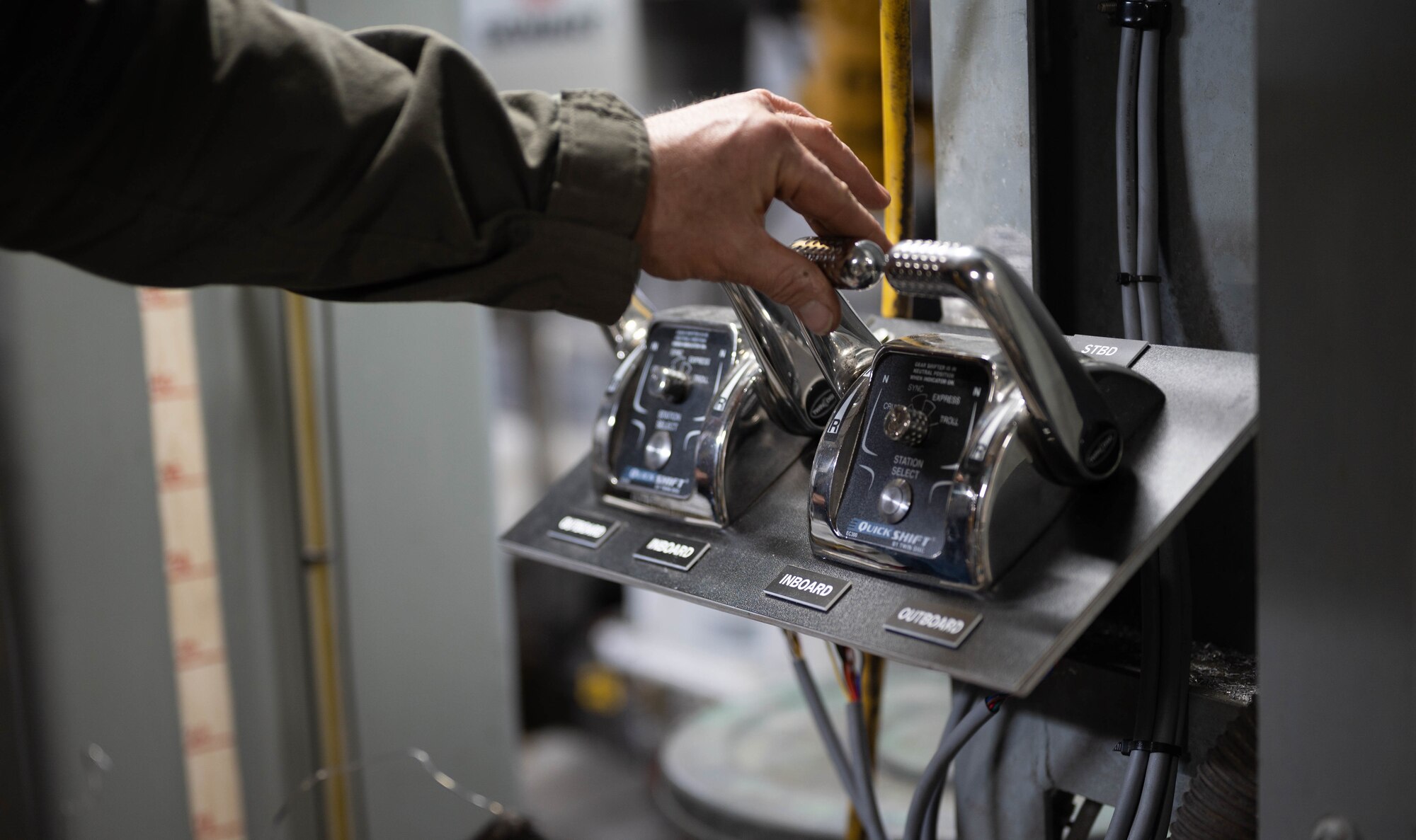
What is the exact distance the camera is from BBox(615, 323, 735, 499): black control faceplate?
864 mm

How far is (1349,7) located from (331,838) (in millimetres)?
1610

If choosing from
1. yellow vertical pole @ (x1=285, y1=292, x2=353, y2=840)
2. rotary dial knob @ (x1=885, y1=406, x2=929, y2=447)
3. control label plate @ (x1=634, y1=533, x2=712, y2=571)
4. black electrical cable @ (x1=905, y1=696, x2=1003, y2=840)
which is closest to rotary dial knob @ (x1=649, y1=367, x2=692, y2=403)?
control label plate @ (x1=634, y1=533, x2=712, y2=571)

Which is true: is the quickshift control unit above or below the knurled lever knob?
below

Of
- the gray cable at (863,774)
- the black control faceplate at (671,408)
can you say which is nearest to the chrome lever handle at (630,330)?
the black control faceplate at (671,408)

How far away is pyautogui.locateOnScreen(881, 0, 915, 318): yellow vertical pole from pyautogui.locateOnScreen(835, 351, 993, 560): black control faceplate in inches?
8.4

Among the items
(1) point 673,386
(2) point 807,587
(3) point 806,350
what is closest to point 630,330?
(1) point 673,386

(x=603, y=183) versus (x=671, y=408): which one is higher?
(x=603, y=183)

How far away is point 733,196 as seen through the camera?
0.72 meters

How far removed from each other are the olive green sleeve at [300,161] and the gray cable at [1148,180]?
37cm

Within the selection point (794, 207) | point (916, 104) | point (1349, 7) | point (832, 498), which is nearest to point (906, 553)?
point (832, 498)

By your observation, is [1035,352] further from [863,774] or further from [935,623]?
[863,774]

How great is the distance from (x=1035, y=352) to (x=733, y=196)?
Result: 211 millimetres

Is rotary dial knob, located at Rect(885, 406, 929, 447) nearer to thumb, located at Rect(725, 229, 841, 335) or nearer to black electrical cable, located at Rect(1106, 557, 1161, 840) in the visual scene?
thumb, located at Rect(725, 229, 841, 335)

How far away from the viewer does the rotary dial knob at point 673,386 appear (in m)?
0.88
